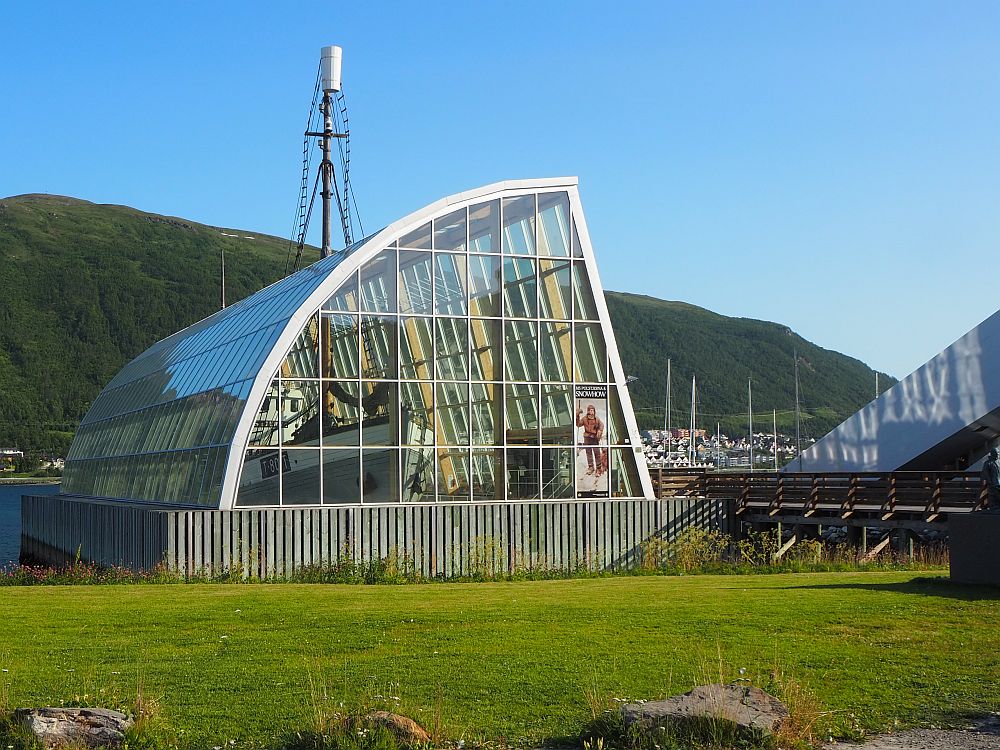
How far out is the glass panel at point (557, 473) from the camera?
32.9 m

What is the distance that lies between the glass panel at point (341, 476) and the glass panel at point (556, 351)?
20.7 feet

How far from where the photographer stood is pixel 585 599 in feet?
56.4

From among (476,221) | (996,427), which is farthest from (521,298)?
(996,427)

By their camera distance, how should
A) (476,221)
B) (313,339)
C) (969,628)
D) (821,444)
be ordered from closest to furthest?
(969,628), (313,339), (476,221), (821,444)

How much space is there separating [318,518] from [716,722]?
799 inches

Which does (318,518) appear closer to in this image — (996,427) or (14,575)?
(14,575)

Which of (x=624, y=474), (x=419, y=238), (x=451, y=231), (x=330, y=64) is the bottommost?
(x=624, y=474)

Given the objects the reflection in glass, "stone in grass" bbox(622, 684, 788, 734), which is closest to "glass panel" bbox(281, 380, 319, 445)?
the reflection in glass

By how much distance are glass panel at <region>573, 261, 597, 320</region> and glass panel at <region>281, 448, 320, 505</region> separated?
8.93 meters

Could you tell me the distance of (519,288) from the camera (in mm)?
33656

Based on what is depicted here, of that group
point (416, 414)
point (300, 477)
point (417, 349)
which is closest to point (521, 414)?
point (416, 414)

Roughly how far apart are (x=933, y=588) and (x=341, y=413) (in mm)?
17368

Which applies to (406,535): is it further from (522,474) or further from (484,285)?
(484,285)

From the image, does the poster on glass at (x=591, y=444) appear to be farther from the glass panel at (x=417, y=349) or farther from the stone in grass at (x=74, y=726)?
the stone in grass at (x=74, y=726)
